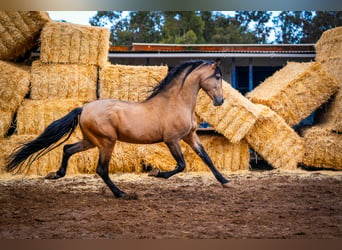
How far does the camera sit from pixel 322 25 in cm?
1966

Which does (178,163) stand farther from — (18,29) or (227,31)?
(227,31)

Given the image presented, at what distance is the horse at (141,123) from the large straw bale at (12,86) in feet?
5.61

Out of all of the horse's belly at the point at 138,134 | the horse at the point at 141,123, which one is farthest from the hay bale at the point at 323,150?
Answer: the horse's belly at the point at 138,134

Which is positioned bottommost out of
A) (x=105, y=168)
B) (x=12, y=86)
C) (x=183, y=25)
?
(x=105, y=168)

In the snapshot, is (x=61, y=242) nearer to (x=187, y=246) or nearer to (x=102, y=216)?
(x=102, y=216)

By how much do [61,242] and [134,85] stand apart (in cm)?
395

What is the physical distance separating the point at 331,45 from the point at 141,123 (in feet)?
16.4

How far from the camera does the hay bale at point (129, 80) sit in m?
7.27

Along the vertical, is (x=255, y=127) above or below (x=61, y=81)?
below

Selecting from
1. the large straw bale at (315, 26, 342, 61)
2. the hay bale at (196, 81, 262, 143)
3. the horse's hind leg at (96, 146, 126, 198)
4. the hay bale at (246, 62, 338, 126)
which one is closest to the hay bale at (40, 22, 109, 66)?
the hay bale at (196, 81, 262, 143)

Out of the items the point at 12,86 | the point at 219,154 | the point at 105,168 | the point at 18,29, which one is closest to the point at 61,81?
the point at 12,86

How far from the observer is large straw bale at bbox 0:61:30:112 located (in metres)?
6.91

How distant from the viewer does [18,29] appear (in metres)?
6.94
